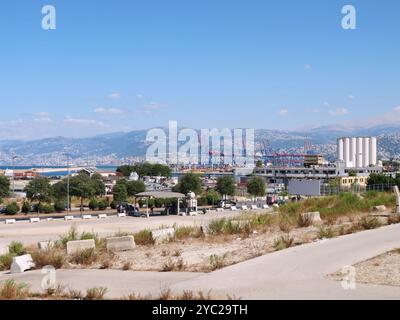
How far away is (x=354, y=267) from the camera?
9.42 metres

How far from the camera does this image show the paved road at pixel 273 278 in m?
7.53

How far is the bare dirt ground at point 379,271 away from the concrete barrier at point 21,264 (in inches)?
227

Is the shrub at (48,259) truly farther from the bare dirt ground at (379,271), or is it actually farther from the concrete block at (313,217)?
the concrete block at (313,217)

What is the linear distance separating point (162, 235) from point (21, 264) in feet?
14.0

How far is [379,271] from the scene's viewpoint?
9.08 metres

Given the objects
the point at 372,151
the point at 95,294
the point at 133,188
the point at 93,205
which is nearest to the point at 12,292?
the point at 95,294

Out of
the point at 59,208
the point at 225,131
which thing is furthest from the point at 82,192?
the point at 225,131

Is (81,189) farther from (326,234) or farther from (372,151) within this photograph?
(372,151)

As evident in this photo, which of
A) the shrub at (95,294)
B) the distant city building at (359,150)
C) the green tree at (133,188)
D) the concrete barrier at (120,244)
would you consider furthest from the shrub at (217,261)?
the distant city building at (359,150)

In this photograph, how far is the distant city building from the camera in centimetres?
19138

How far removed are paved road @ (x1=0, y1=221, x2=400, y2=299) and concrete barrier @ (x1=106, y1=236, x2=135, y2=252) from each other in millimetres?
2507

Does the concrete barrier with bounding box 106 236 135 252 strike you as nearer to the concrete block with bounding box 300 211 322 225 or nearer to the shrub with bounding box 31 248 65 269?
the shrub with bounding box 31 248 65 269

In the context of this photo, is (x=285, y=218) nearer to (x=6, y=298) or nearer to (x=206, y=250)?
(x=206, y=250)
